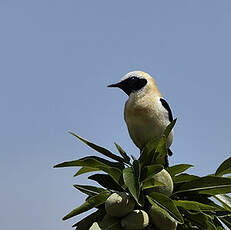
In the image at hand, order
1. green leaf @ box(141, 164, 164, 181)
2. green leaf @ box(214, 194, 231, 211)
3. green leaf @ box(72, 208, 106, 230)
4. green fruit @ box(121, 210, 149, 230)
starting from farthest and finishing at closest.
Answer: green leaf @ box(214, 194, 231, 211), green leaf @ box(72, 208, 106, 230), green leaf @ box(141, 164, 164, 181), green fruit @ box(121, 210, 149, 230)

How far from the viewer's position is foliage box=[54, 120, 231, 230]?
3605mm

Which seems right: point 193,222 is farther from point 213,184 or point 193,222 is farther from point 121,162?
point 121,162

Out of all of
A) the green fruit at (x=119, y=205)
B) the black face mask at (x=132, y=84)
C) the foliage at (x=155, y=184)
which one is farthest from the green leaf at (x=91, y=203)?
the black face mask at (x=132, y=84)

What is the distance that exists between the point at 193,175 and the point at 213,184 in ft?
0.51

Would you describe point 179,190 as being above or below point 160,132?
below

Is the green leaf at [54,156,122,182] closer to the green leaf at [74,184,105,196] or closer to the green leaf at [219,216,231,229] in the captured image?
the green leaf at [74,184,105,196]

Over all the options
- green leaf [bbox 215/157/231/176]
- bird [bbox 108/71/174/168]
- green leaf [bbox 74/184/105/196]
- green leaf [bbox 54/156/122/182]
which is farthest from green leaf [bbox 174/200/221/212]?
bird [bbox 108/71/174/168]

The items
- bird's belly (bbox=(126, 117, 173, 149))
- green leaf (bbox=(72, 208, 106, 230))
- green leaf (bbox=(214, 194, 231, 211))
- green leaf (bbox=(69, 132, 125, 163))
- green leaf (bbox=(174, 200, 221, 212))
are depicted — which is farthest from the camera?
bird's belly (bbox=(126, 117, 173, 149))

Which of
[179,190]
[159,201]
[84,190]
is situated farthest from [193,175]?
[84,190]

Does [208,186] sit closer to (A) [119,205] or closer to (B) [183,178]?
(B) [183,178]

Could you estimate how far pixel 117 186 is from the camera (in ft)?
12.6

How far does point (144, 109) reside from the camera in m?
4.91

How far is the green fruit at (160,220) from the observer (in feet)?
11.4

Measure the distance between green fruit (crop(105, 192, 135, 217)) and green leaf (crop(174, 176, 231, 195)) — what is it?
490 millimetres
